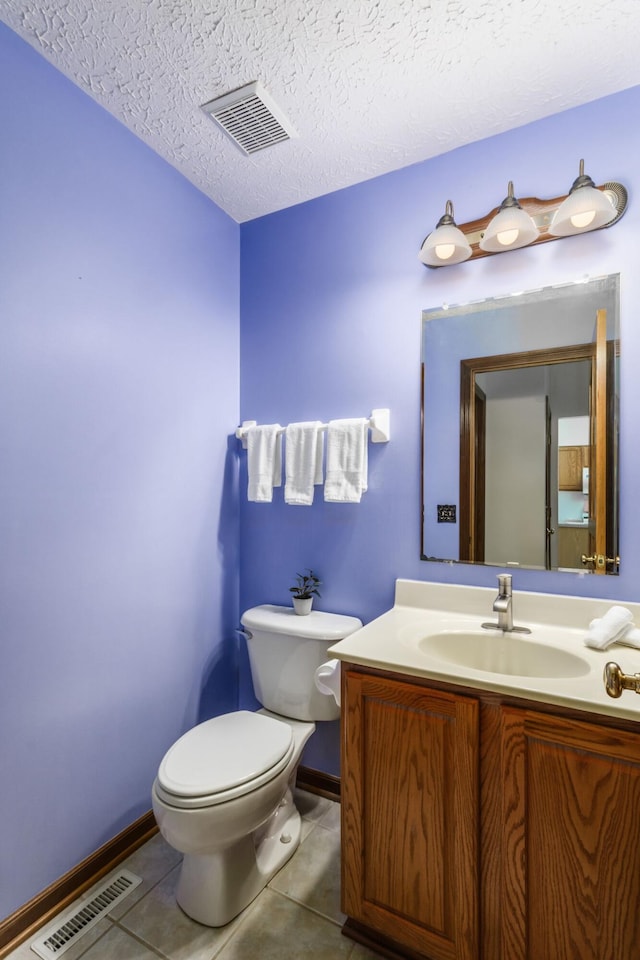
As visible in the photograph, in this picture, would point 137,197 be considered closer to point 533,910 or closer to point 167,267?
point 167,267

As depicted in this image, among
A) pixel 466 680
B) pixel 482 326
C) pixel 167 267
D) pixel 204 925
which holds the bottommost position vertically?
pixel 204 925

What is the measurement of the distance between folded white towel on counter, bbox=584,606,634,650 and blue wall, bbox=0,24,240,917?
55.1 inches

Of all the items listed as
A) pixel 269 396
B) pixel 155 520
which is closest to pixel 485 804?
pixel 155 520

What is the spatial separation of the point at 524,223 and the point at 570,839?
160cm

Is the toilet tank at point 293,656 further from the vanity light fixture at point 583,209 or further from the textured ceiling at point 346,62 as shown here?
the textured ceiling at point 346,62

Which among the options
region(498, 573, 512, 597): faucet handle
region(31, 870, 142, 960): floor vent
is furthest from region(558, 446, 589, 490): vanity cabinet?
region(31, 870, 142, 960): floor vent

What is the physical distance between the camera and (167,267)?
5.74 feet

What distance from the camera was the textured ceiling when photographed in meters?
1.18

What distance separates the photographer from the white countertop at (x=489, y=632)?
3.12 feet

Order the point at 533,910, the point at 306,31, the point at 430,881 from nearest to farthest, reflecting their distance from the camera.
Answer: the point at 533,910, the point at 430,881, the point at 306,31

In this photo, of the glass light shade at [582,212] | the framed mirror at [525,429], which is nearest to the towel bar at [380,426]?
the framed mirror at [525,429]

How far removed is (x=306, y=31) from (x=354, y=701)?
178cm

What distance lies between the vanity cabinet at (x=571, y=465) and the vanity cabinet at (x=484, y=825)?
74 centimetres

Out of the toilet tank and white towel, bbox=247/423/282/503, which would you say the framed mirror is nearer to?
the toilet tank
